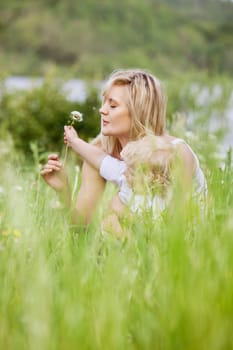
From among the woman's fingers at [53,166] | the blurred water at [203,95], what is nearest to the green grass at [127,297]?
the woman's fingers at [53,166]

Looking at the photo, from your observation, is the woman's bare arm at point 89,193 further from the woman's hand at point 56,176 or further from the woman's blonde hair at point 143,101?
the woman's blonde hair at point 143,101

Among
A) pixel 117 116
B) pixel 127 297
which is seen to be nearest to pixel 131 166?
pixel 117 116

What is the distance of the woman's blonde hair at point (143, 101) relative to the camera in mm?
2822

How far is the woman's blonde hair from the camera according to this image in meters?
2.82

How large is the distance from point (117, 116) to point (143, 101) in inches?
4.4

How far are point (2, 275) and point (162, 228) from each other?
0.46 meters

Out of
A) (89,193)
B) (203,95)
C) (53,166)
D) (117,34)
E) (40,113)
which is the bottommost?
(89,193)

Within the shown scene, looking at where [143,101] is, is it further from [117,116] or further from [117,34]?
[117,34]

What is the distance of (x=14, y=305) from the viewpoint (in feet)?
5.29

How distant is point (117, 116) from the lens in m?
2.83

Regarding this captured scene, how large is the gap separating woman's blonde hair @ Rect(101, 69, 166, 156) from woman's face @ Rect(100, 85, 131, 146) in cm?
2

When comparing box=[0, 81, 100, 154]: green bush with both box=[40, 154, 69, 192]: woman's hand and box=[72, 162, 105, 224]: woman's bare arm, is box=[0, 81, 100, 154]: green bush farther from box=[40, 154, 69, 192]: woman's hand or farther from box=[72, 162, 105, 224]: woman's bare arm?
box=[40, 154, 69, 192]: woman's hand

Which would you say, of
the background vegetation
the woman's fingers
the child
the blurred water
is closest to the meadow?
the child

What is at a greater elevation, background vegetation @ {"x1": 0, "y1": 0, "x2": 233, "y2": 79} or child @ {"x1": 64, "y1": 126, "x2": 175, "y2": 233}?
background vegetation @ {"x1": 0, "y1": 0, "x2": 233, "y2": 79}
